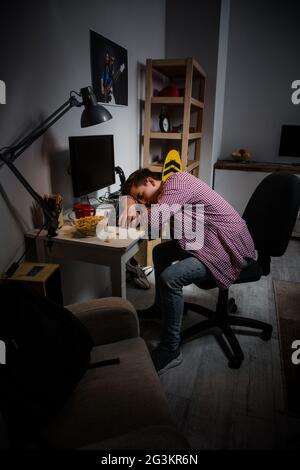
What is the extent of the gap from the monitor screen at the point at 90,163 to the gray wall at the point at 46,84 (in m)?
0.17

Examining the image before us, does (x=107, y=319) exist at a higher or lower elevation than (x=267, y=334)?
higher

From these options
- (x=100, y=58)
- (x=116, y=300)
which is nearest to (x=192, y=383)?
(x=116, y=300)

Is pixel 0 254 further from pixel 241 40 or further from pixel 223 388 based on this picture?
pixel 241 40

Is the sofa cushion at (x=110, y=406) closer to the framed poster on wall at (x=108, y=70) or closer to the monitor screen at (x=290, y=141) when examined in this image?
the framed poster on wall at (x=108, y=70)

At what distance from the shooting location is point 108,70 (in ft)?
7.44

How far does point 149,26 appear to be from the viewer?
2.90 meters

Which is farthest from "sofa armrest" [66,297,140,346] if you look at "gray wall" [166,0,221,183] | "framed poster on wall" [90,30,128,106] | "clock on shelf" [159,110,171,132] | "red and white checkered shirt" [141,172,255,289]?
"gray wall" [166,0,221,183]

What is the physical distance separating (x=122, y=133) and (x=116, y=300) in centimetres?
168

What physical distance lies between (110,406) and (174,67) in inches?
107

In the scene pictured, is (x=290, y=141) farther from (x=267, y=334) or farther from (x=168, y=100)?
(x=267, y=334)

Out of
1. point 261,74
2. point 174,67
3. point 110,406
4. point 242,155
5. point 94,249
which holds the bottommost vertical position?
point 110,406

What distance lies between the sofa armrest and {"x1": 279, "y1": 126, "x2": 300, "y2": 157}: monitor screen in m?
3.26

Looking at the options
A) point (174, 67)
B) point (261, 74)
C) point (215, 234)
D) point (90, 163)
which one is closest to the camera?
point (215, 234)

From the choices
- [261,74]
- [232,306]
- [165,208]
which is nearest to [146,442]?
[165,208]
